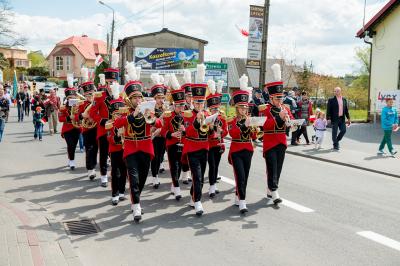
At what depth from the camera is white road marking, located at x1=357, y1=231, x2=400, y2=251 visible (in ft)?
20.9

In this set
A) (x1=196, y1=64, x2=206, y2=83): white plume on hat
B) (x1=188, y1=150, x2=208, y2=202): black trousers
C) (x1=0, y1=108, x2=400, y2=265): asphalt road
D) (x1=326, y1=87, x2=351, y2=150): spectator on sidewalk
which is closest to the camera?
(x1=0, y1=108, x2=400, y2=265): asphalt road

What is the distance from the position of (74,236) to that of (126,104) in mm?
2293

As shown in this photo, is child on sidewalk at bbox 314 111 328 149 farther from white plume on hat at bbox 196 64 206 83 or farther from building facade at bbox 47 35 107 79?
building facade at bbox 47 35 107 79

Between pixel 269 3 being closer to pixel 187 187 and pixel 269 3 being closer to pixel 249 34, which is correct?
pixel 249 34

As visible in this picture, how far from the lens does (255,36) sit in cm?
1894

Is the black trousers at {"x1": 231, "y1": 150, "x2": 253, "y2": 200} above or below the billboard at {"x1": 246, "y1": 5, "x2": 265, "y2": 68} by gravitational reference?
below

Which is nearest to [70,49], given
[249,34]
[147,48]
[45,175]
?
[147,48]

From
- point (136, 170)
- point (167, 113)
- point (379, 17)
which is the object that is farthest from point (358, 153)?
point (379, 17)

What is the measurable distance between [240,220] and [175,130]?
2.43 m

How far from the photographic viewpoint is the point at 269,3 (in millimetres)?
18750

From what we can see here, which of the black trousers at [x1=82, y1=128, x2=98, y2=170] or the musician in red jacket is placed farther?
the black trousers at [x1=82, y1=128, x2=98, y2=170]

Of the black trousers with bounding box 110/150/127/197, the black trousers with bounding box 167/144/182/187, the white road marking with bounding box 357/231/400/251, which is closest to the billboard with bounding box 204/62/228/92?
the black trousers with bounding box 167/144/182/187

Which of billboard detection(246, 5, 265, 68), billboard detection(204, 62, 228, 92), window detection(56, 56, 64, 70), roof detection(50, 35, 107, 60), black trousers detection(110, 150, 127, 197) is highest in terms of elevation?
roof detection(50, 35, 107, 60)

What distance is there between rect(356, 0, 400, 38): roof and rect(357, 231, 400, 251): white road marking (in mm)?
20804
